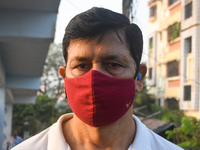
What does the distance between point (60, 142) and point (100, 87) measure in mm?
450

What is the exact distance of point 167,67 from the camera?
22.2 m

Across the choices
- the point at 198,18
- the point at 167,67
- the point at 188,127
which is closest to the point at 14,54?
the point at 188,127

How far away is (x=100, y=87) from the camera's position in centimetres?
219

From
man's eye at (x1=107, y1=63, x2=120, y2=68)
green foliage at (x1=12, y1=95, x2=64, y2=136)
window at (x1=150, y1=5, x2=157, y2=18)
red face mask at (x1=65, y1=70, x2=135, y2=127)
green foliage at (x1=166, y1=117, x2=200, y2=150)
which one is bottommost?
green foliage at (x1=12, y1=95, x2=64, y2=136)

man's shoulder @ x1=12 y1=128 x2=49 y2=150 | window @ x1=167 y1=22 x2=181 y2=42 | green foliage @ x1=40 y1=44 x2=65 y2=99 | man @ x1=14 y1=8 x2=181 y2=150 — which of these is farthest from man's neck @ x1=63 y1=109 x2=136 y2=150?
green foliage @ x1=40 y1=44 x2=65 y2=99

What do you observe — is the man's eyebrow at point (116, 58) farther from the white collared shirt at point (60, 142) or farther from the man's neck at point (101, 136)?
the white collared shirt at point (60, 142)

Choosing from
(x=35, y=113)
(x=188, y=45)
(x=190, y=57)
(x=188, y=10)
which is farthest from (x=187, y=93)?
(x=35, y=113)

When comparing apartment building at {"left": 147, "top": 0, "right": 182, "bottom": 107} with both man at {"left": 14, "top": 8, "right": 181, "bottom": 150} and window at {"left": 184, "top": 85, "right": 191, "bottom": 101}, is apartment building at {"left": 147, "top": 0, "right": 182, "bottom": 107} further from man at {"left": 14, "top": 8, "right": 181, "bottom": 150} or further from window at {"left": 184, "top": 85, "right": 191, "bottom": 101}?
man at {"left": 14, "top": 8, "right": 181, "bottom": 150}

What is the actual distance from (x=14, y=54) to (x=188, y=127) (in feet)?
16.7

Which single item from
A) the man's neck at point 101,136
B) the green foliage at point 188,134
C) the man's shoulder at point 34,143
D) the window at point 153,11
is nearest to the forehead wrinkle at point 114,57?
the man's neck at point 101,136

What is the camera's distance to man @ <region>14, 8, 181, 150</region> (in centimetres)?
220

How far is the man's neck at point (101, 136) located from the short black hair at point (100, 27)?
467 millimetres

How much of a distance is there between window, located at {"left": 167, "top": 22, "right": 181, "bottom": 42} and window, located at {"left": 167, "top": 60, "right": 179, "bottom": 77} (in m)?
1.52

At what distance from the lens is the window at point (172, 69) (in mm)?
20852
